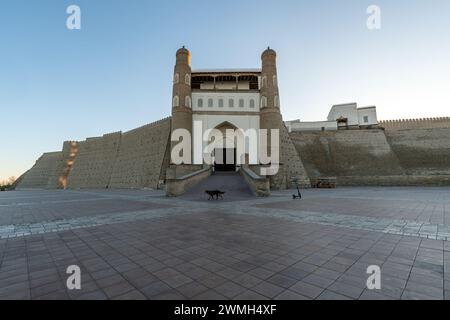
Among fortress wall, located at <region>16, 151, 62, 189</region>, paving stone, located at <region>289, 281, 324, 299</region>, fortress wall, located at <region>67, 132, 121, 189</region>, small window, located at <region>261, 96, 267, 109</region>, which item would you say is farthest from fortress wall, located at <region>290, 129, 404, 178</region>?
fortress wall, located at <region>16, 151, 62, 189</region>

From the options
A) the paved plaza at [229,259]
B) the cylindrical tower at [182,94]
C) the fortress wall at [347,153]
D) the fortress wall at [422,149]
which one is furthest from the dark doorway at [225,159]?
the fortress wall at [422,149]

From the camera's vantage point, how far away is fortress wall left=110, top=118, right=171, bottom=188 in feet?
89.5

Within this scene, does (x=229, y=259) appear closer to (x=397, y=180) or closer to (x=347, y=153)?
(x=397, y=180)

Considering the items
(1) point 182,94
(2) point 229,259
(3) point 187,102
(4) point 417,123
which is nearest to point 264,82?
(3) point 187,102

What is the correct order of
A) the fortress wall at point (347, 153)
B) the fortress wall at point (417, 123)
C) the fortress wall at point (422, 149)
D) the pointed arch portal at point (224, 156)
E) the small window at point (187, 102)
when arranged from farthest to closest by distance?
the fortress wall at point (417, 123)
the fortress wall at point (347, 153)
the fortress wall at point (422, 149)
the pointed arch portal at point (224, 156)
the small window at point (187, 102)

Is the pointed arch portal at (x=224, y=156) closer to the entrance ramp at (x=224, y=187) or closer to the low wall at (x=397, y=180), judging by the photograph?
the entrance ramp at (x=224, y=187)

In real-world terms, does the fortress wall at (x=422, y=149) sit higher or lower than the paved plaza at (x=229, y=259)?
higher

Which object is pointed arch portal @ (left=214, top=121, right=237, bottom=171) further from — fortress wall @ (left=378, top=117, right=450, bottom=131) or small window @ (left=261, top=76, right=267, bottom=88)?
fortress wall @ (left=378, top=117, right=450, bottom=131)

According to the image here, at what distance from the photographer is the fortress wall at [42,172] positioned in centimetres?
4518

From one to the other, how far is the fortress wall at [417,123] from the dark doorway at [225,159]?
102 ft

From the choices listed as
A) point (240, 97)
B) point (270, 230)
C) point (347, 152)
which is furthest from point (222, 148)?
point (270, 230)

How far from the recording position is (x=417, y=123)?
3906 cm

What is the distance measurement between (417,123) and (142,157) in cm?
4800
